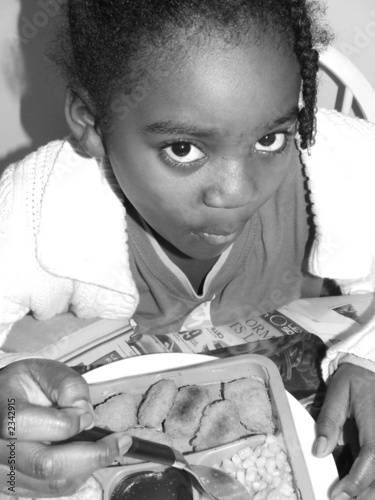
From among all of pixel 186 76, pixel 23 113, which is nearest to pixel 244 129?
pixel 186 76

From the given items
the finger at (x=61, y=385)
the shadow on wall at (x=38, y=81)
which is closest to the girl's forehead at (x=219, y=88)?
the finger at (x=61, y=385)

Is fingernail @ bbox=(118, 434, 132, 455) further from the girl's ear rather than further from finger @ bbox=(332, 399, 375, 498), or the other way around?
the girl's ear

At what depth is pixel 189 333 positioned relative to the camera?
2.70ft

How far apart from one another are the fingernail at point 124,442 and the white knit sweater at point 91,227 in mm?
297

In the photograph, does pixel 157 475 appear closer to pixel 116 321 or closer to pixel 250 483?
pixel 250 483

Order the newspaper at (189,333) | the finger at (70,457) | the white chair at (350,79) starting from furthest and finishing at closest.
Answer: the white chair at (350,79) → the newspaper at (189,333) → the finger at (70,457)

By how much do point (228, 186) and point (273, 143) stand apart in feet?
0.26

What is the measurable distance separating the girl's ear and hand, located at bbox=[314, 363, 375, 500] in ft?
1.30

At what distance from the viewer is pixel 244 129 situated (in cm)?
56

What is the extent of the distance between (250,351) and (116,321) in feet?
0.68

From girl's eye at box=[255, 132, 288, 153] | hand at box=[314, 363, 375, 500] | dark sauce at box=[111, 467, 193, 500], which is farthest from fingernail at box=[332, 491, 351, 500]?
girl's eye at box=[255, 132, 288, 153]

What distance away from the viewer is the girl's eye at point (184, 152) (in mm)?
570

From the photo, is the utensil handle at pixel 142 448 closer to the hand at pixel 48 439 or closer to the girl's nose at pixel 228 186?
the hand at pixel 48 439

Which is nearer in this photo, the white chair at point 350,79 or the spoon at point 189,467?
the spoon at point 189,467
